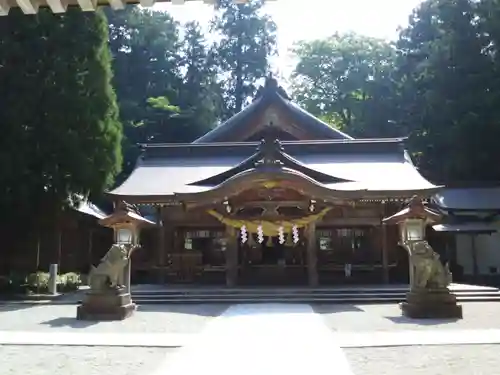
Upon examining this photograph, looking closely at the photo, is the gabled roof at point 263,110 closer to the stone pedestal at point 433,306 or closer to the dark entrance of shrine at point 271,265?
the dark entrance of shrine at point 271,265

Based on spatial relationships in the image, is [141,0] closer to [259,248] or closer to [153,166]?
[259,248]

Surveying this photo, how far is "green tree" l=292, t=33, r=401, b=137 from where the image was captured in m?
35.6

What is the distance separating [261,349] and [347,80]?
112 feet

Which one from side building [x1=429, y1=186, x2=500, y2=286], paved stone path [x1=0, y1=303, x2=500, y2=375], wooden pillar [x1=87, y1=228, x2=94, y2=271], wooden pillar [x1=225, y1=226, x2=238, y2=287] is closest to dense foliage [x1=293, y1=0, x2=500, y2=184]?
side building [x1=429, y1=186, x2=500, y2=286]

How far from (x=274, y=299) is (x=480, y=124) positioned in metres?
18.2

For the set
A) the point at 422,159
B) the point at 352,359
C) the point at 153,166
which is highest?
the point at 422,159

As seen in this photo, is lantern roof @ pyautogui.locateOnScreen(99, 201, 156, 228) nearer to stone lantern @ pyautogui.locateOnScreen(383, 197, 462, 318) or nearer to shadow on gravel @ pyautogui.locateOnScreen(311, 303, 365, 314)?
shadow on gravel @ pyautogui.locateOnScreen(311, 303, 365, 314)

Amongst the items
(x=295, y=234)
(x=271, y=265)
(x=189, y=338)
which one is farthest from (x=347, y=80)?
(x=189, y=338)

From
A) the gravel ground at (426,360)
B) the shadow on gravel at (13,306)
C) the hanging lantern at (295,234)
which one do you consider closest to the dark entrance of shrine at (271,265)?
the hanging lantern at (295,234)

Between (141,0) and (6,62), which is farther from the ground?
(6,62)

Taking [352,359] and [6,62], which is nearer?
[352,359]

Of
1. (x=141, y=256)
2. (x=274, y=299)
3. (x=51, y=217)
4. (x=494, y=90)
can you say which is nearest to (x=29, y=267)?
(x=51, y=217)

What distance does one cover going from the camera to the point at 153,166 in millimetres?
18922

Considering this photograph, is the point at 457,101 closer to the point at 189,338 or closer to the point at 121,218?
the point at 121,218
